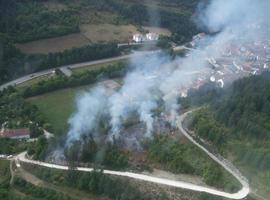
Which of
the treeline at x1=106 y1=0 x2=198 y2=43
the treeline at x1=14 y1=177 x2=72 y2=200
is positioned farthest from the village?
the treeline at x1=14 y1=177 x2=72 y2=200

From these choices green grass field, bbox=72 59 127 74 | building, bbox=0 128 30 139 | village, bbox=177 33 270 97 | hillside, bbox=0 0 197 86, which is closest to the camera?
building, bbox=0 128 30 139

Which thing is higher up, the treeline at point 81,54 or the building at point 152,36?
the building at point 152,36

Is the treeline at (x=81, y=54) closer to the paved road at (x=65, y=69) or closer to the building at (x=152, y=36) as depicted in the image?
the paved road at (x=65, y=69)

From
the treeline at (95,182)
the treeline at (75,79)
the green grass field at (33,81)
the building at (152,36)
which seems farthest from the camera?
the building at (152,36)

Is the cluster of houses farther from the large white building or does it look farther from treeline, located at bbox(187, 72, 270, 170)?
the large white building

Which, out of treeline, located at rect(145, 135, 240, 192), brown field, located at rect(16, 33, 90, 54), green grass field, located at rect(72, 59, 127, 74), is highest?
brown field, located at rect(16, 33, 90, 54)

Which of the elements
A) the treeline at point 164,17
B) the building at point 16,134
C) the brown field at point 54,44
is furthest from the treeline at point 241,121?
the treeline at point 164,17

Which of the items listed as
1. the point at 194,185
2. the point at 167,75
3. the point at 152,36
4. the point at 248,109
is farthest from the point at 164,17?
the point at 194,185
